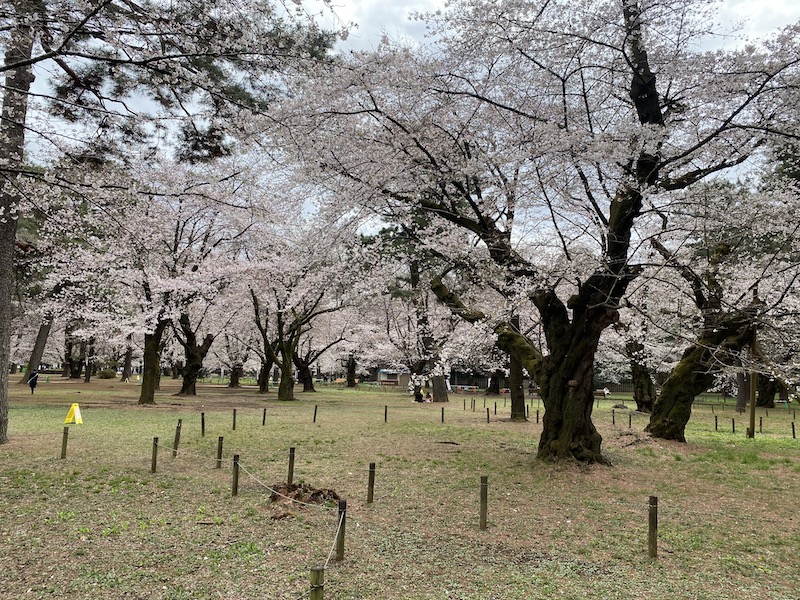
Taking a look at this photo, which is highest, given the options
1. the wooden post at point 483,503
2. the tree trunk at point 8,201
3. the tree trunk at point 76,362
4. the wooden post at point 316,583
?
the tree trunk at point 8,201

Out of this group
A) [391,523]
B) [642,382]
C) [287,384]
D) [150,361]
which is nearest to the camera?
[391,523]

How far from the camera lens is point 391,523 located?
20.4 feet

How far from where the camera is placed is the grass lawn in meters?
4.46

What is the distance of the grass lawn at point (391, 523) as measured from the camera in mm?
4457

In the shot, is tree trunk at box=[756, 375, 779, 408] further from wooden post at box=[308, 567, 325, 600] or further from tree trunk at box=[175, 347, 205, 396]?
wooden post at box=[308, 567, 325, 600]

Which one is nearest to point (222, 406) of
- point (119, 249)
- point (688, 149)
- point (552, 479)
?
point (119, 249)

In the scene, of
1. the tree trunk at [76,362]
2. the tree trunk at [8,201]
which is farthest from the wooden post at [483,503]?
the tree trunk at [76,362]

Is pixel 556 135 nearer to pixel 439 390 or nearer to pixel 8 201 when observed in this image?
pixel 8 201

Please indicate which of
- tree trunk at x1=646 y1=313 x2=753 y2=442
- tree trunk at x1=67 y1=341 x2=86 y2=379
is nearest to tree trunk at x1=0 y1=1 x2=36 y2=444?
tree trunk at x1=646 y1=313 x2=753 y2=442

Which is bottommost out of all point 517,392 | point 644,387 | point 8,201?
point 517,392

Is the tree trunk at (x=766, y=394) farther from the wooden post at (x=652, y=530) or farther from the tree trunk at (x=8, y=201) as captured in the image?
the tree trunk at (x=8, y=201)

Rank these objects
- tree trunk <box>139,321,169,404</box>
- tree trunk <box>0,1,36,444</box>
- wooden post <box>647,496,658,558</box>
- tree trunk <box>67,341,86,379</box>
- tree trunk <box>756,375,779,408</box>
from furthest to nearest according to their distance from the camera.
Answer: tree trunk <box>67,341,86,379</box>, tree trunk <box>756,375,779,408</box>, tree trunk <box>139,321,169,404</box>, tree trunk <box>0,1,36,444</box>, wooden post <box>647,496,658,558</box>

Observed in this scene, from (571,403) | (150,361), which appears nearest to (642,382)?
(571,403)

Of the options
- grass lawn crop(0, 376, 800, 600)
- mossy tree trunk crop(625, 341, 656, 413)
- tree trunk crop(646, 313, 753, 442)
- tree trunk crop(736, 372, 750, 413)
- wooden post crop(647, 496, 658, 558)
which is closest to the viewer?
grass lawn crop(0, 376, 800, 600)
